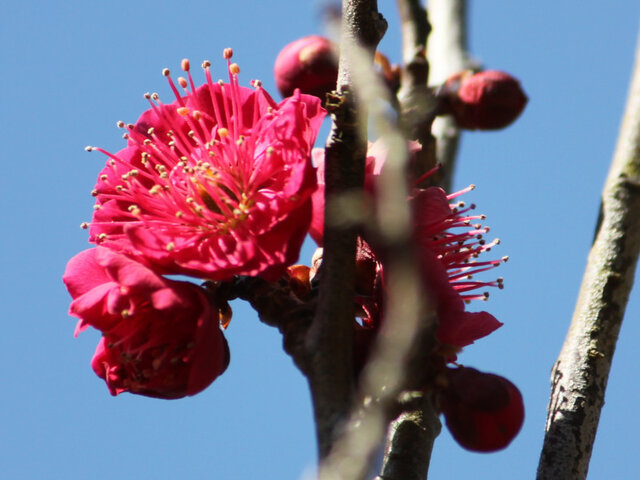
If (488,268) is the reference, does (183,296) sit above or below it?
below

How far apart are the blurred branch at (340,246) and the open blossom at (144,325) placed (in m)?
0.30

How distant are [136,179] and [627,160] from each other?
4.04 feet

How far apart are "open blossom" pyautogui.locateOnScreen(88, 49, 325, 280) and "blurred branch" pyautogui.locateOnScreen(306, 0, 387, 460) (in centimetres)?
18

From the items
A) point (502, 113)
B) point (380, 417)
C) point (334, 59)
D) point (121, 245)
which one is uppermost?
point (502, 113)

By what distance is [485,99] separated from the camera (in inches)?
115

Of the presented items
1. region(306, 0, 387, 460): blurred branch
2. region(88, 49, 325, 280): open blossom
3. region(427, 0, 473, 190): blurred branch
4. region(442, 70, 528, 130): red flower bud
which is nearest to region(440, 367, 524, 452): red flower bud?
region(306, 0, 387, 460): blurred branch

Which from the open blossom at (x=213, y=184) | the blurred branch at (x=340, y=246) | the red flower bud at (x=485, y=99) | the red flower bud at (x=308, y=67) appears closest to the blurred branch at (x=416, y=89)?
the red flower bud at (x=485, y=99)

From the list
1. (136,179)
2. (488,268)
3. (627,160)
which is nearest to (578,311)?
(488,268)

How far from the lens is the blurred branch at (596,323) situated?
1.92 metres

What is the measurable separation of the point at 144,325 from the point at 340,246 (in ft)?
1.60

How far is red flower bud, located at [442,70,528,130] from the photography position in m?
2.94

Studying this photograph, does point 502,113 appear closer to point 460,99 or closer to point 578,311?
point 460,99

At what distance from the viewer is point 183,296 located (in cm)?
174

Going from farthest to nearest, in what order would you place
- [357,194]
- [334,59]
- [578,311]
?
[334,59], [578,311], [357,194]
